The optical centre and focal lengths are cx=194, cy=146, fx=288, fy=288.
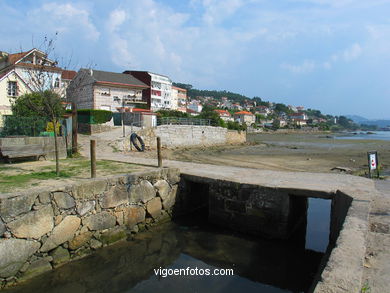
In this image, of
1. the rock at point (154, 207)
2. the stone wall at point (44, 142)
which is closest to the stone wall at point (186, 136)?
the stone wall at point (44, 142)

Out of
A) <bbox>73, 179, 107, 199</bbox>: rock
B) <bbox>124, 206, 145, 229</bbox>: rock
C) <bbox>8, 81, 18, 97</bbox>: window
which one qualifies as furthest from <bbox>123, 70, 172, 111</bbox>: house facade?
<bbox>73, 179, 107, 199</bbox>: rock

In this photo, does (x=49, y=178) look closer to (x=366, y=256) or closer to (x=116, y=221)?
(x=116, y=221)

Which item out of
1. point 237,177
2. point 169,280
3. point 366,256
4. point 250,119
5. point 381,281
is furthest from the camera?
point 250,119

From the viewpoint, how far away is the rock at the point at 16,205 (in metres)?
5.49

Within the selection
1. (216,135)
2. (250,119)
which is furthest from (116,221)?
(250,119)

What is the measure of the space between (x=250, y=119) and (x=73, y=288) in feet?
408

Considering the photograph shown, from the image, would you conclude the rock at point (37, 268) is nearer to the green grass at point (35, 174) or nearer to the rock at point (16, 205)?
the rock at point (16, 205)

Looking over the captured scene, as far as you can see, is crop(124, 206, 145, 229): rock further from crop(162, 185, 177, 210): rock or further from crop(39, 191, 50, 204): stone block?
crop(39, 191, 50, 204): stone block

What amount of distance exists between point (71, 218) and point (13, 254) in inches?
53.9

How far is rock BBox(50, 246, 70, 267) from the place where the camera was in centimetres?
638

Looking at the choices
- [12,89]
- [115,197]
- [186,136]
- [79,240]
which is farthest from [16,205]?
[12,89]

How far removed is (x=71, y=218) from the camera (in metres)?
6.75

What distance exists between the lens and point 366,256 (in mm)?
3867

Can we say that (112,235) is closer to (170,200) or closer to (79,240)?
(79,240)
